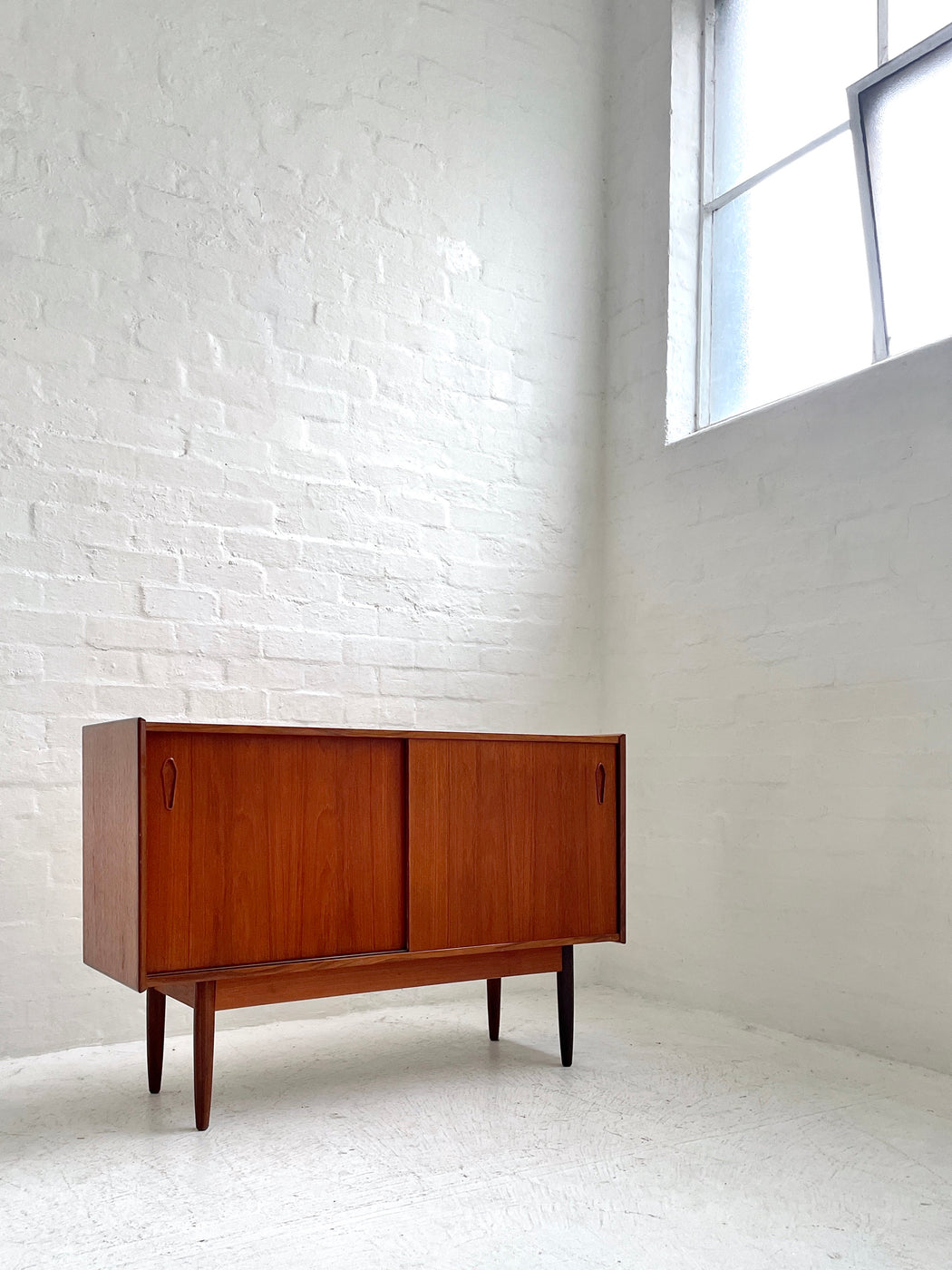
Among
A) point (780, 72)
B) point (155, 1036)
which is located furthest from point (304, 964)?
point (780, 72)

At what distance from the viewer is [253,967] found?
8.04 ft

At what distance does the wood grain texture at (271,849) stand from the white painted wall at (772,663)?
132 centimetres

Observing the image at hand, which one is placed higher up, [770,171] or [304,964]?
[770,171]

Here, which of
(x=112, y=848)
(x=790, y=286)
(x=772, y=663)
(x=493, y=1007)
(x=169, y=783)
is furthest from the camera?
(x=790, y=286)

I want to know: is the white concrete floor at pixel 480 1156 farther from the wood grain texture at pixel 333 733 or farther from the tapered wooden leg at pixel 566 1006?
the wood grain texture at pixel 333 733

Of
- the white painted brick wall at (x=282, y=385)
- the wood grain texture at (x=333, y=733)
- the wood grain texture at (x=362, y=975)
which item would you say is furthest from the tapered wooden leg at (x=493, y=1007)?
the white painted brick wall at (x=282, y=385)

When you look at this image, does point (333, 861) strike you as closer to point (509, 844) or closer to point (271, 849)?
point (271, 849)

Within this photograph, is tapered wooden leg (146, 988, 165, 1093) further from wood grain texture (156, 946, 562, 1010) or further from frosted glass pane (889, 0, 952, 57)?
frosted glass pane (889, 0, 952, 57)

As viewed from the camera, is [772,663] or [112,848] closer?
[112,848]

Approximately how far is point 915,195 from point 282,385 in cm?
195

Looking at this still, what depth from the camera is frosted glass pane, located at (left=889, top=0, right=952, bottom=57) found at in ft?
10.4

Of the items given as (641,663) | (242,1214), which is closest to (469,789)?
(242,1214)

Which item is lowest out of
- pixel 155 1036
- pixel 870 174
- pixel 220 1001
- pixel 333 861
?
pixel 155 1036

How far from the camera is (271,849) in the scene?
2490 mm
